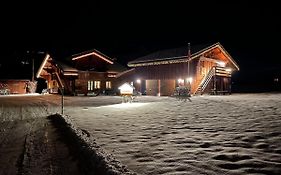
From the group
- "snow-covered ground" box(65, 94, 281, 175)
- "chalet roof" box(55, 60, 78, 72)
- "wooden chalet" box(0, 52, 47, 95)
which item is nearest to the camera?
"snow-covered ground" box(65, 94, 281, 175)

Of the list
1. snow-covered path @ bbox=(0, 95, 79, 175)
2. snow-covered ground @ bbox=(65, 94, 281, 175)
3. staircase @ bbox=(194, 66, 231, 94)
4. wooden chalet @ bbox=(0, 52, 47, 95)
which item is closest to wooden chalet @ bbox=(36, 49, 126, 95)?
wooden chalet @ bbox=(0, 52, 47, 95)

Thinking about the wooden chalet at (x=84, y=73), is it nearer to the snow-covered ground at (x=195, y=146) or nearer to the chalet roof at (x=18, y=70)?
the chalet roof at (x=18, y=70)

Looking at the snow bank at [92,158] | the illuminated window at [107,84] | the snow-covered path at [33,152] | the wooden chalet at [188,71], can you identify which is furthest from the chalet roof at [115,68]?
the snow bank at [92,158]

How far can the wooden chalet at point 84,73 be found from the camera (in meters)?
32.7

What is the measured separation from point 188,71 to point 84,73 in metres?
14.8

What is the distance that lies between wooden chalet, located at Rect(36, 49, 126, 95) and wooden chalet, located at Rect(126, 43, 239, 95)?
3888 mm

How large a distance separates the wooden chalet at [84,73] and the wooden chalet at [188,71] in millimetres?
3888

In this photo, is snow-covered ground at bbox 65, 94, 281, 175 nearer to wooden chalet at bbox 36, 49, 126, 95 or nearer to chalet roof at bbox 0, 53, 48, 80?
wooden chalet at bbox 36, 49, 126, 95

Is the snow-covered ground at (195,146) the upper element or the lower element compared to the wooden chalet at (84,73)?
lower

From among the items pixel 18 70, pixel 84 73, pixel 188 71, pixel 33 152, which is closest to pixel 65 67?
pixel 84 73

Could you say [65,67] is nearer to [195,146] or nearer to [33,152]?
[33,152]

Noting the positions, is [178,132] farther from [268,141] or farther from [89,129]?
[89,129]

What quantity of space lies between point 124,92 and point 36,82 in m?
30.6

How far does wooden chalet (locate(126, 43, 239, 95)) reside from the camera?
29.1 meters
